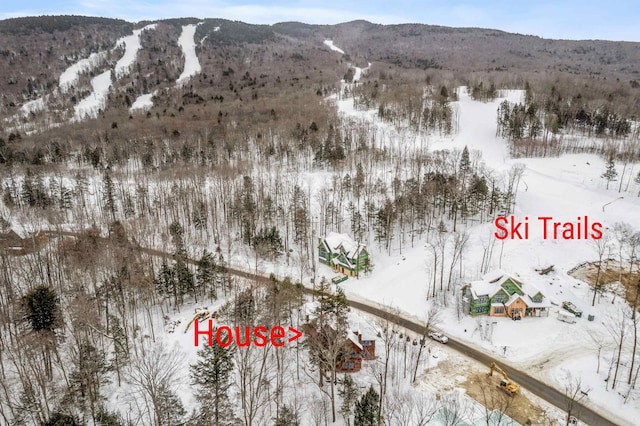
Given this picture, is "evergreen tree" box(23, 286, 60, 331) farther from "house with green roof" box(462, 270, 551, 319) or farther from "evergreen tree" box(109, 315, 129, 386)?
"house with green roof" box(462, 270, 551, 319)

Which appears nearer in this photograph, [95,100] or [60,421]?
[60,421]

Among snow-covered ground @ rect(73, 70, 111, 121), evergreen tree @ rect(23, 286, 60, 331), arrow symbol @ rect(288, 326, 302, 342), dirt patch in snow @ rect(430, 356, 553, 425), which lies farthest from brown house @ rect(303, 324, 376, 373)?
snow-covered ground @ rect(73, 70, 111, 121)

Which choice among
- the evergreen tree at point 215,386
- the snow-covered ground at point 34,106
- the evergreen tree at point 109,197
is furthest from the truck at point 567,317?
the snow-covered ground at point 34,106

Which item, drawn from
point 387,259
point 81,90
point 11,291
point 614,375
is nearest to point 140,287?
point 11,291

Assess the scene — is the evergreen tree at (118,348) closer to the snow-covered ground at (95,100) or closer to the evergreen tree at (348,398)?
the evergreen tree at (348,398)

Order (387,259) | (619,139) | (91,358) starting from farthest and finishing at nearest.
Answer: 1. (619,139)
2. (387,259)
3. (91,358)

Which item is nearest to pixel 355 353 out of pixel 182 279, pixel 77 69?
pixel 182 279

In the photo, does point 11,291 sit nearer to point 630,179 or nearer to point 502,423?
point 502,423

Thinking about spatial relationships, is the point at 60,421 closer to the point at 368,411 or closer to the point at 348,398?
the point at 348,398
